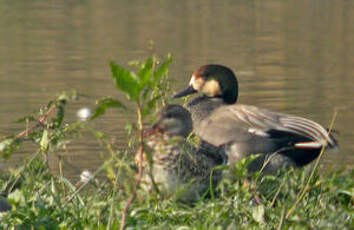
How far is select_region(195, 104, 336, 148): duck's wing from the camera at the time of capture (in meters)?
5.38

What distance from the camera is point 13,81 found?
11.5 metres

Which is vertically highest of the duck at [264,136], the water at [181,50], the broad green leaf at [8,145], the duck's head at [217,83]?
the broad green leaf at [8,145]

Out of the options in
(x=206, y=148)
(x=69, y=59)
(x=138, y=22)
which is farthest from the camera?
(x=138, y=22)

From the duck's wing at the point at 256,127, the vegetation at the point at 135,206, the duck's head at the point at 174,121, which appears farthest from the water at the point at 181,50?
the vegetation at the point at 135,206

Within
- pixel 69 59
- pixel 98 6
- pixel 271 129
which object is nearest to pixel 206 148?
pixel 271 129

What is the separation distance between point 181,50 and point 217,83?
800cm

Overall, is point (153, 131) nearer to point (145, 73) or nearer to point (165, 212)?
point (165, 212)

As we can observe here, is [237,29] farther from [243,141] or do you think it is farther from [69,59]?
[243,141]

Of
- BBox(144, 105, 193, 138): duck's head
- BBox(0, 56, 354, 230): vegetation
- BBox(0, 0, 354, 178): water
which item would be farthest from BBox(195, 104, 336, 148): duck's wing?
BBox(0, 56, 354, 230): vegetation

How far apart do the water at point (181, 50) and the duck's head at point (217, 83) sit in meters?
0.89

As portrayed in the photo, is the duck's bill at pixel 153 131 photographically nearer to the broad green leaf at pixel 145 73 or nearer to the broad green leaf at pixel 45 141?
the broad green leaf at pixel 45 141

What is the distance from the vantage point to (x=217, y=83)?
649 centimetres

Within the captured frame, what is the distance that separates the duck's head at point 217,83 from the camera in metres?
6.50

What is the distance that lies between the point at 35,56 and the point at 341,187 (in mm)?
10001
